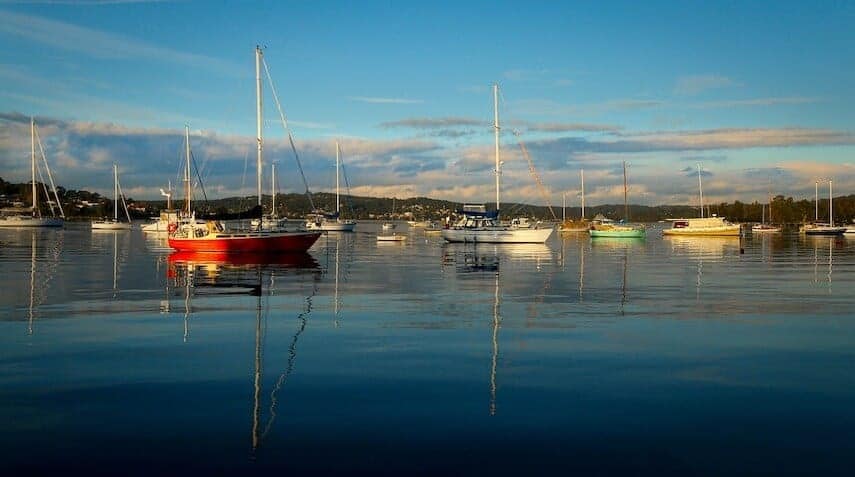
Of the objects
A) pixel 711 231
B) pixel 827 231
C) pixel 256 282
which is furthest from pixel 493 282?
pixel 827 231

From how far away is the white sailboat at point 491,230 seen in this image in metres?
85.6

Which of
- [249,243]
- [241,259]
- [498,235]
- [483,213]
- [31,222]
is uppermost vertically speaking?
[483,213]

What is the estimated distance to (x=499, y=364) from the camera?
581 inches

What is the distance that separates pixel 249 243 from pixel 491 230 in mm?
38816

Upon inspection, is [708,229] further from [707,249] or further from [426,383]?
[426,383]

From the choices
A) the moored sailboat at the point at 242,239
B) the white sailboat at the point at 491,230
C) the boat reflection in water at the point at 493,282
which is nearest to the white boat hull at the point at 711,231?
the white sailboat at the point at 491,230

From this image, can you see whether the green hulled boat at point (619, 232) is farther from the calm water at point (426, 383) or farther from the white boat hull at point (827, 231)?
the calm water at point (426, 383)

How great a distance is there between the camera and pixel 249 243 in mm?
54594

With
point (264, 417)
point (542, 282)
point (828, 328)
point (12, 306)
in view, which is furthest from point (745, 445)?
point (542, 282)

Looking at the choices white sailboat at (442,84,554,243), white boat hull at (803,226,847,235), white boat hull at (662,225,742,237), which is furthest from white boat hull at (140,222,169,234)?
white boat hull at (803,226,847,235)

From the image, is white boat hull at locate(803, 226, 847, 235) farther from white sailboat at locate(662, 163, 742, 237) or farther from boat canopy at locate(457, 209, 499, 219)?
boat canopy at locate(457, 209, 499, 219)

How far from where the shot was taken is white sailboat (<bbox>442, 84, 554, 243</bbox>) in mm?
85562

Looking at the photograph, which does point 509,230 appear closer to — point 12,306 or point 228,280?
point 228,280

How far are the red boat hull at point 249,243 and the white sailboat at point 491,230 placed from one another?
34060 millimetres
